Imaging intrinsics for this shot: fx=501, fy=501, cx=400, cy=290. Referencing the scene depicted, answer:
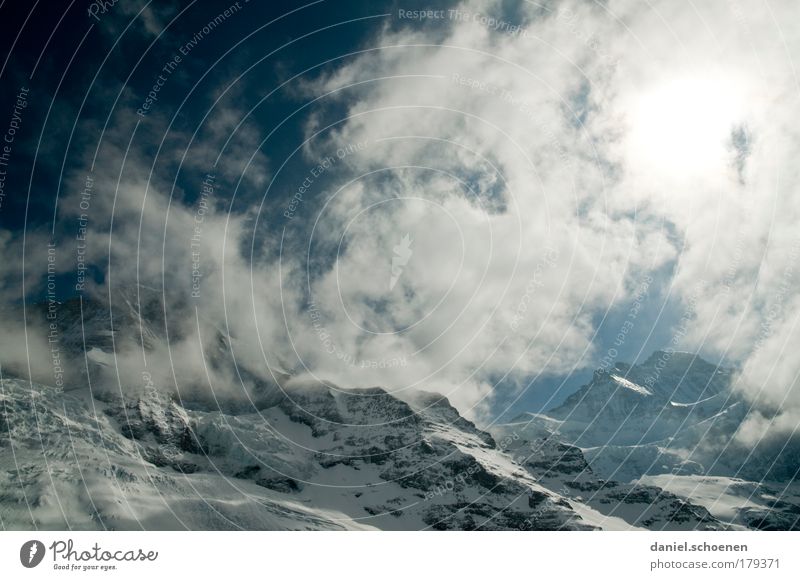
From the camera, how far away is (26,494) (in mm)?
159375
